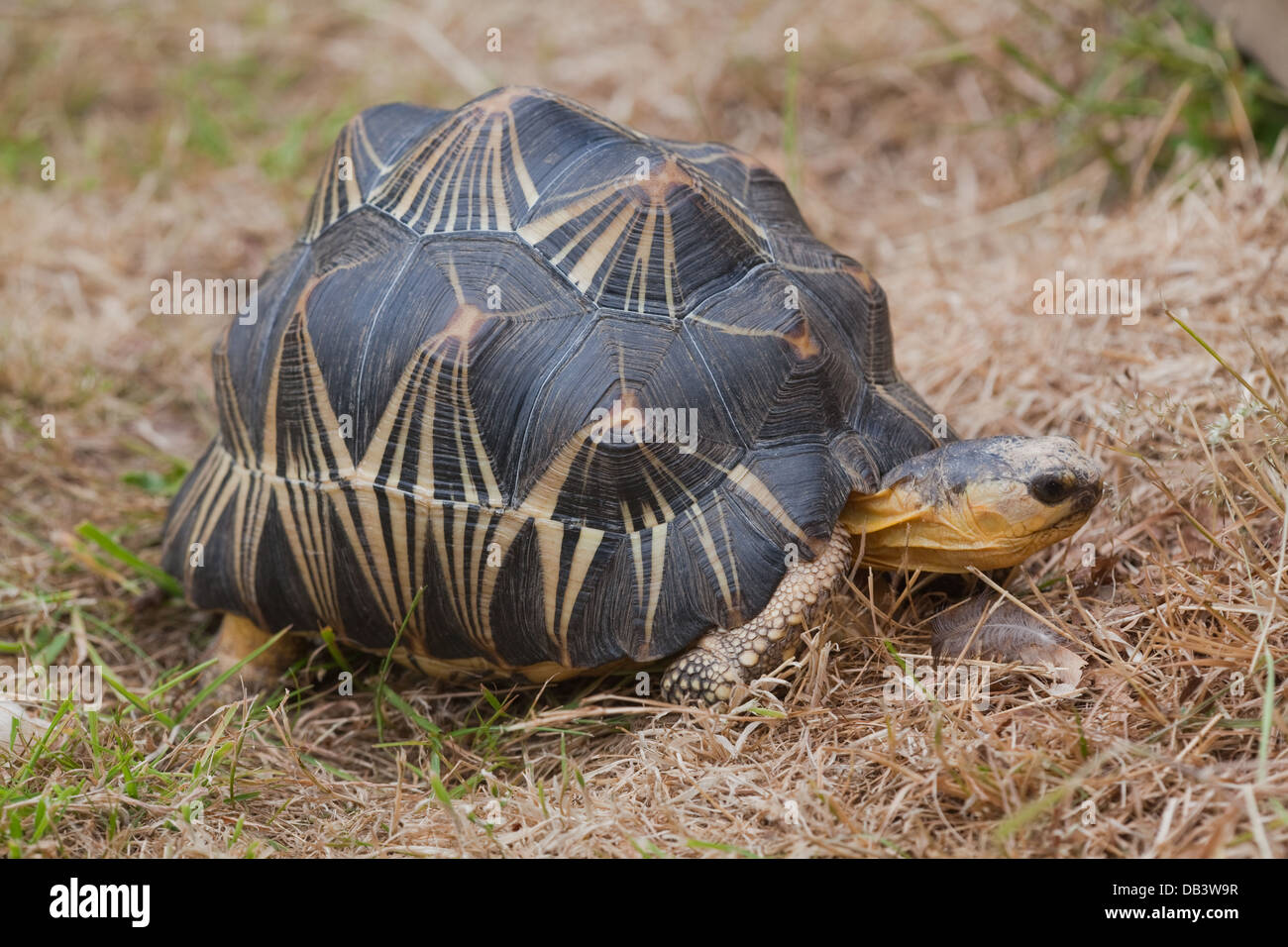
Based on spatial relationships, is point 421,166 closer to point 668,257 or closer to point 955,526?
point 668,257

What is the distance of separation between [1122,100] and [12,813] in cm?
528

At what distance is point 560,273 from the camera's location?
8.79ft

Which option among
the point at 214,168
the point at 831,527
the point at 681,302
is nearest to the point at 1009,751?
the point at 831,527

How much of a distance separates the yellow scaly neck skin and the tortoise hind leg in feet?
5.57

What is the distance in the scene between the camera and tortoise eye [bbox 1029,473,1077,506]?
8.16 feet

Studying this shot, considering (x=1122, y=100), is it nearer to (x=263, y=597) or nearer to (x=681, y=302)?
(x=681, y=302)

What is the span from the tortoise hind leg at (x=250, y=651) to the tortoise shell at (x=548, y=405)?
0.58ft

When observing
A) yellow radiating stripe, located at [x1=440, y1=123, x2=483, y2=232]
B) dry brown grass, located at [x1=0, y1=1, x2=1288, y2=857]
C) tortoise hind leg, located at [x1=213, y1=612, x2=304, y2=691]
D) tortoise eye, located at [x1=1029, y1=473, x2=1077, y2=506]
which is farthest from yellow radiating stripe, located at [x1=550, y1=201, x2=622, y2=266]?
tortoise hind leg, located at [x1=213, y1=612, x2=304, y2=691]

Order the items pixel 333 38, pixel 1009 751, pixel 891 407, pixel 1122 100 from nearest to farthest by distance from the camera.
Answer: pixel 1009 751 < pixel 891 407 < pixel 1122 100 < pixel 333 38

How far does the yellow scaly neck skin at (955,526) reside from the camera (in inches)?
100.0

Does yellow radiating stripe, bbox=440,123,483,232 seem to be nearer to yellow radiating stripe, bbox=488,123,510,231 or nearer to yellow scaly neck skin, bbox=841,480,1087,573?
yellow radiating stripe, bbox=488,123,510,231

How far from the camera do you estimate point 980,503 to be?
2557 mm

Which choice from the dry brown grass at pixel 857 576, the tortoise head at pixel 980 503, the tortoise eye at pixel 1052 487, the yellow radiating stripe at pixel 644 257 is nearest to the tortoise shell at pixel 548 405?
the yellow radiating stripe at pixel 644 257

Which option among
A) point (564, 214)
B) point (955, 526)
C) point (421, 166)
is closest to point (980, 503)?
point (955, 526)
